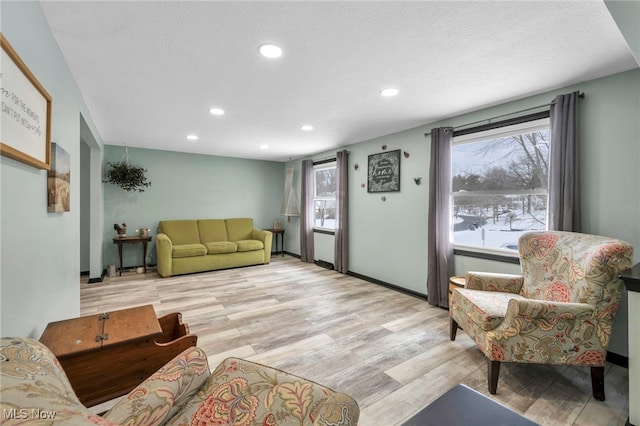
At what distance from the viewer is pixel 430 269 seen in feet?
10.9

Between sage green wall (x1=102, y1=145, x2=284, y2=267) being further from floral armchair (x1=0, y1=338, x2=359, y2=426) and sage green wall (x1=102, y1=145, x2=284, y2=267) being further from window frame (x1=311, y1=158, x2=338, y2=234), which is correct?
floral armchair (x1=0, y1=338, x2=359, y2=426)

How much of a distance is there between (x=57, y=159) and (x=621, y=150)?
3.89 meters

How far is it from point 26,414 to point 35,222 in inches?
52.6

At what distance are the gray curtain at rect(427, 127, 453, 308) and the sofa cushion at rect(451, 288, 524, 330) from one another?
0.80m

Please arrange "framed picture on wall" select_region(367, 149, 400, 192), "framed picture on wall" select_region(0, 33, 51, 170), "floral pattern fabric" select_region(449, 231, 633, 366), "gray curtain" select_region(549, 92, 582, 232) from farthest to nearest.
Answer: "framed picture on wall" select_region(367, 149, 400, 192) → "gray curtain" select_region(549, 92, 582, 232) → "floral pattern fabric" select_region(449, 231, 633, 366) → "framed picture on wall" select_region(0, 33, 51, 170)

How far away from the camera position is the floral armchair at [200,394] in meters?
0.64

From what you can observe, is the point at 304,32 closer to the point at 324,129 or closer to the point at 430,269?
the point at 324,129

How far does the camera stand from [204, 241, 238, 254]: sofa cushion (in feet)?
16.3

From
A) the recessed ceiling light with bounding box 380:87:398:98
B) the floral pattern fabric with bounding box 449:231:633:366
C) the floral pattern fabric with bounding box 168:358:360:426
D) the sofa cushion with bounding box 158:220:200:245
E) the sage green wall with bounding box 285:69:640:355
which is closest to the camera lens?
the floral pattern fabric with bounding box 168:358:360:426

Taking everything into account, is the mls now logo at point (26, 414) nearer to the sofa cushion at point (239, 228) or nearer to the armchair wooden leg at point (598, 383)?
the armchair wooden leg at point (598, 383)

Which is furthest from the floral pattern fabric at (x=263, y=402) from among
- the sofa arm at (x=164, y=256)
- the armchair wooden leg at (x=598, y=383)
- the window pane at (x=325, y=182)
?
the window pane at (x=325, y=182)

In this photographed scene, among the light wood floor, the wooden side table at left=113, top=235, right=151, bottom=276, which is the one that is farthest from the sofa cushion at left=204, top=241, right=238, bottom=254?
the wooden side table at left=113, top=235, right=151, bottom=276

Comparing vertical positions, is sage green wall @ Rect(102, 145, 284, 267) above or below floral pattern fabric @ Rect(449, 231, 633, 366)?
above

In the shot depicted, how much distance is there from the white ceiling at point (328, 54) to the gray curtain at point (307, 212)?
2522 mm
